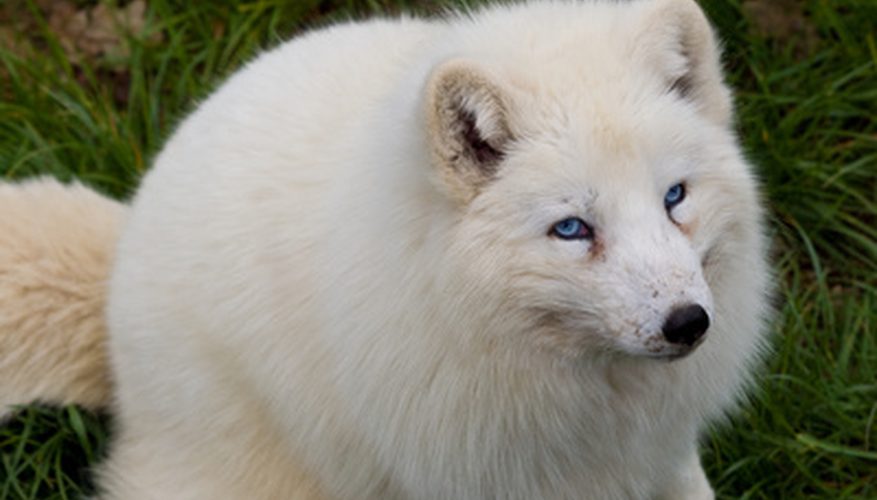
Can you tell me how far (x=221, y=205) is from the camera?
12.7ft

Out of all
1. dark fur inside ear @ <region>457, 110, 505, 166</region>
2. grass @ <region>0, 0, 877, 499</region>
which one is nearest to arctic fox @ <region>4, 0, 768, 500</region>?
dark fur inside ear @ <region>457, 110, 505, 166</region>

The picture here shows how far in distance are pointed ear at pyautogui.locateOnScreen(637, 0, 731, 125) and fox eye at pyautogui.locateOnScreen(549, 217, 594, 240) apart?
1.30 feet

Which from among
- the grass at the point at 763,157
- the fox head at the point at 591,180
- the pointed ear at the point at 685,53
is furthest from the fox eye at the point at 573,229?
the grass at the point at 763,157

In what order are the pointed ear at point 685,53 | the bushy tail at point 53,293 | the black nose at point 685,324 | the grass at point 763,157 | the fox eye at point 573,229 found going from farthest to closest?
the grass at point 763,157, the bushy tail at point 53,293, the pointed ear at point 685,53, the fox eye at point 573,229, the black nose at point 685,324

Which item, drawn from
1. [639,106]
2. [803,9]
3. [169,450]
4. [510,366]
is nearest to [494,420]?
[510,366]

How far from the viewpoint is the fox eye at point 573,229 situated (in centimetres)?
315

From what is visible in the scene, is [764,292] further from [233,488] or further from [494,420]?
[233,488]

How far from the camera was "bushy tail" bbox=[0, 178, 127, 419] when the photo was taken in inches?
165

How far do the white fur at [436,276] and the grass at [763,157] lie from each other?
0.35 meters

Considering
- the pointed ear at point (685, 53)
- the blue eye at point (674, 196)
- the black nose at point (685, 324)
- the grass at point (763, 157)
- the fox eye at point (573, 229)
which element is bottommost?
the grass at point (763, 157)

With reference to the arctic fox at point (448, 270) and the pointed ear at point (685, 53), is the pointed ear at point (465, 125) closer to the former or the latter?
the arctic fox at point (448, 270)

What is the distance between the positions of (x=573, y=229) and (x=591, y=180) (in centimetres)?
11

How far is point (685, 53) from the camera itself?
341 centimetres

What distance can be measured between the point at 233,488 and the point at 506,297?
114cm
